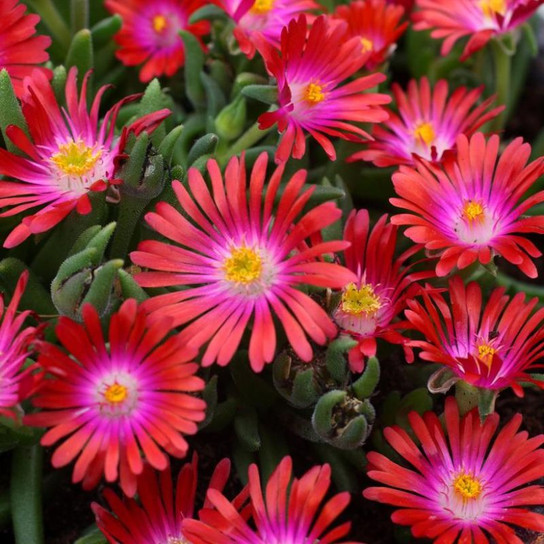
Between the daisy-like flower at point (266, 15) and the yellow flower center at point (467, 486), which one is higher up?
the daisy-like flower at point (266, 15)

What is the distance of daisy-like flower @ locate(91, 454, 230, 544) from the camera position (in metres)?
1.08

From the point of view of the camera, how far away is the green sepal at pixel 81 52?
1445mm

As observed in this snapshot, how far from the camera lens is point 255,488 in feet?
3.34

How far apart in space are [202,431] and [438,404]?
1.28 feet

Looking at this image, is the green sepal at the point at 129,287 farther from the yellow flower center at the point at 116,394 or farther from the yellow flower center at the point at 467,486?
the yellow flower center at the point at 467,486

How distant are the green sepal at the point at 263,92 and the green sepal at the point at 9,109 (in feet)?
1.04

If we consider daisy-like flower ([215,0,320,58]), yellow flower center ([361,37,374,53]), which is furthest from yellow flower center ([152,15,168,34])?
yellow flower center ([361,37,374,53])

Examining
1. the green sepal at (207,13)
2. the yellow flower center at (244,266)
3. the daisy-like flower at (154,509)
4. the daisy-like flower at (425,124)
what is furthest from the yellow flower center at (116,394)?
the green sepal at (207,13)

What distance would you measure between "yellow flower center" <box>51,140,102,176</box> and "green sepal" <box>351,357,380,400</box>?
460 millimetres

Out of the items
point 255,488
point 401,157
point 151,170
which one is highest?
point 401,157

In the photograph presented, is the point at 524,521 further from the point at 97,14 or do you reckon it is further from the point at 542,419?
the point at 97,14

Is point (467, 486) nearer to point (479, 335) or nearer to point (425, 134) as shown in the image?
point (479, 335)

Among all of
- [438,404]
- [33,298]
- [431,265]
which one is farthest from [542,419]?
[33,298]

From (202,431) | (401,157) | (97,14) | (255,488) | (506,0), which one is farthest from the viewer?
(97,14)
